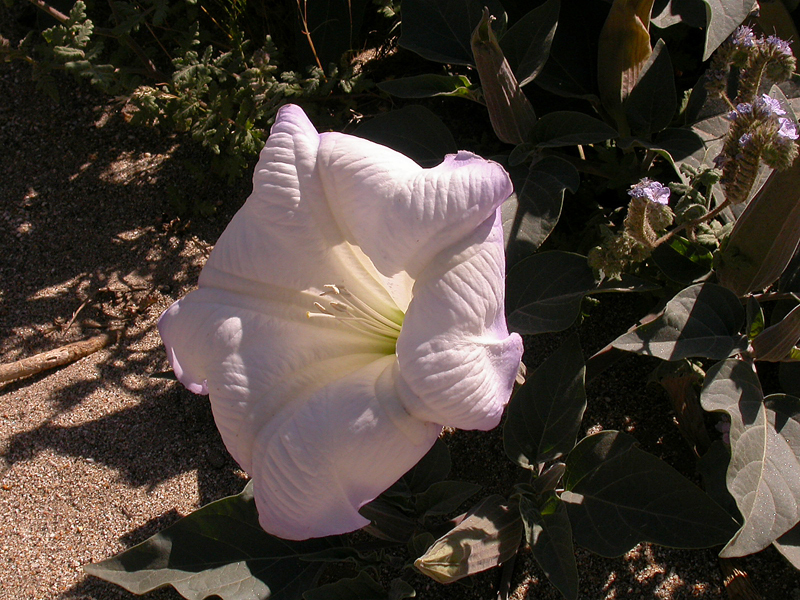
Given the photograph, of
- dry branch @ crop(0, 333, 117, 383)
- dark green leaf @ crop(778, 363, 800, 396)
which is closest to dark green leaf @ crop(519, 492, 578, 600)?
dark green leaf @ crop(778, 363, 800, 396)

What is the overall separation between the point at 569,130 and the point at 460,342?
2.99ft

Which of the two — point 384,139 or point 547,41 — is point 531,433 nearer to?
point 384,139

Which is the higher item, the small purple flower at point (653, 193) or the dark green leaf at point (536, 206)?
the small purple flower at point (653, 193)

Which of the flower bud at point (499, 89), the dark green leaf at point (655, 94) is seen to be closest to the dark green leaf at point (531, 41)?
the flower bud at point (499, 89)

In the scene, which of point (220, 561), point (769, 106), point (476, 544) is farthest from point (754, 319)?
point (220, 561)

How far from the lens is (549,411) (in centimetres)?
166

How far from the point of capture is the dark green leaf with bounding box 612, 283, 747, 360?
4.98ft

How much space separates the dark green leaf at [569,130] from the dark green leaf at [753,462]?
632 mm

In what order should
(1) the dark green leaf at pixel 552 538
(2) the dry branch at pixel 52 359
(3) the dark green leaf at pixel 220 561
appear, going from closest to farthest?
(1) the dark green leaf at pixel 552 538, (3) the dark green leaf at pixel 220 561, (2) the dry branch at pixel 52 359

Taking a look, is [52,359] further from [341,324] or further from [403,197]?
[403,197]

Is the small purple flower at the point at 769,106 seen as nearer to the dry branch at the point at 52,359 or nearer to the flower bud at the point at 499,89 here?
the flower bud at the point at 499,89

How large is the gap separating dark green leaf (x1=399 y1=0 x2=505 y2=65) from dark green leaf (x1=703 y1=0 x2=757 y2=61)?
57 centimetres

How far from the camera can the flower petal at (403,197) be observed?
1.18m

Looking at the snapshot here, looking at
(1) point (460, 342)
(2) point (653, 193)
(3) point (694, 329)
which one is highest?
(2) point (653, 193)
